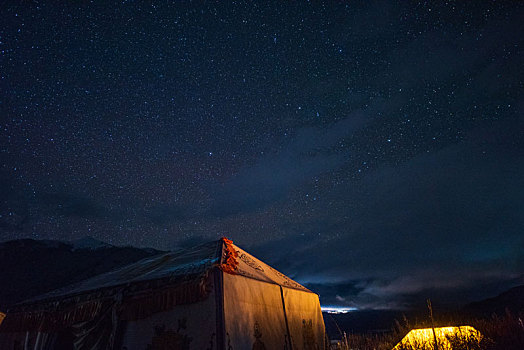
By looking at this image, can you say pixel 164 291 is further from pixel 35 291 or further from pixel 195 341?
pixel 35 291

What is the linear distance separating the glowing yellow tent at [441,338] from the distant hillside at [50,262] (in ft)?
116

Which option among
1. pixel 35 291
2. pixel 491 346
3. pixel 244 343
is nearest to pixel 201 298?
pixel 244 343

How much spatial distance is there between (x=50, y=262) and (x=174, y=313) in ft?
159

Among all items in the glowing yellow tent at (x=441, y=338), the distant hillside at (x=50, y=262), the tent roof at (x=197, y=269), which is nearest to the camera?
the glowing yellow tent at (x=441, y=338)

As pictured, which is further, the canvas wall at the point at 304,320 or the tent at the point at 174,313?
the canvas wall at the point at 304,320

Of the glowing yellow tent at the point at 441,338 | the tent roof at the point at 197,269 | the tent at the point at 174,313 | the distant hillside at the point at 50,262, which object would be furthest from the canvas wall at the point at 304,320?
the distant hillside at the point at 50,262

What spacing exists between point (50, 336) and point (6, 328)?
4.21ft

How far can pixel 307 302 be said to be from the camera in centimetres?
795

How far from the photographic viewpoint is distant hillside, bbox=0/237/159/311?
116 ft

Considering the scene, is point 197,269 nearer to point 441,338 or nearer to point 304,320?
point 304,320

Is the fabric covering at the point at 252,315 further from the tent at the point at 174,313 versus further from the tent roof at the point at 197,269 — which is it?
the tent roof at the point at 197,269

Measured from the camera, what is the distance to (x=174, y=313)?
4961 millimetres

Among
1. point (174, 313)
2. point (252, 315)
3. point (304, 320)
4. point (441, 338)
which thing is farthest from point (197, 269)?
point (441, 338)

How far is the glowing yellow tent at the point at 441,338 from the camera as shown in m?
3.82
